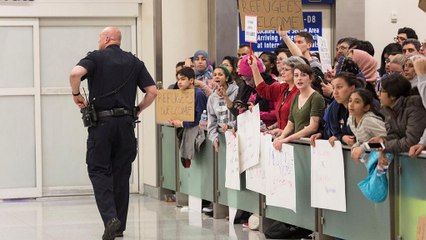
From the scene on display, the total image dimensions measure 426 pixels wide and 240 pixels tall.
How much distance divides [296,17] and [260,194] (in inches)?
75.5

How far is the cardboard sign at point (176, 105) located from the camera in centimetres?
1209

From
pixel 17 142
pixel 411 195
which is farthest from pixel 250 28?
pixel 17 142

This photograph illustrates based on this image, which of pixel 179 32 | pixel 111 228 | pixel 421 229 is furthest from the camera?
pixel 179 32

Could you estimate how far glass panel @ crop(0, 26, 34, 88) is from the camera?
14.1 metres

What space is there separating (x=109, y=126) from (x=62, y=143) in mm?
4553

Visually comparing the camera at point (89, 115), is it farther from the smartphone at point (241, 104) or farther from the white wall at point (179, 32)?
the white wall at point (179, 32)

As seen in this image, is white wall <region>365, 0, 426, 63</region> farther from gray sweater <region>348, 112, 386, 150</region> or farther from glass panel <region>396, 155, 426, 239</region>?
glass panel <region>396, 155, 426, 239</region>

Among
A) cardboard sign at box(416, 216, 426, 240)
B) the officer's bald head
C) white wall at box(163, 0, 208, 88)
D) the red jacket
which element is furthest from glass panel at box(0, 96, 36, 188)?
cardboard sign at box(416, 216, 426, 240)

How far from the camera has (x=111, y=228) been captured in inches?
382

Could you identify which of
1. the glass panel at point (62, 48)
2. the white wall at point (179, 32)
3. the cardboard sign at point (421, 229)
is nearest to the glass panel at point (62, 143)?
the glass panel at point (62, 48)

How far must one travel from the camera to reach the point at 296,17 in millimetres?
10703

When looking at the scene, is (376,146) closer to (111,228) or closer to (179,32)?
(111,228)

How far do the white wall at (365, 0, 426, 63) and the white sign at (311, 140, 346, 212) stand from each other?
255 inches

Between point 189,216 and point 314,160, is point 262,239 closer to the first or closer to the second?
point 314,160
